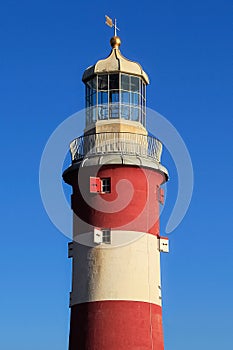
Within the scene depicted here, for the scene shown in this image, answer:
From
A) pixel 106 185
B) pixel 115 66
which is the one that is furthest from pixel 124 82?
pixel 106 185

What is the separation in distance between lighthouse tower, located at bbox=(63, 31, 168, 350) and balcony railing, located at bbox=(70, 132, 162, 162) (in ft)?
0.11

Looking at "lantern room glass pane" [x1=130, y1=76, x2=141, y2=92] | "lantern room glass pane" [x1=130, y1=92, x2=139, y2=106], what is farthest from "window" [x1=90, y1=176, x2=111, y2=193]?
"lantern room glass pane" [x1=130, y1=76, x2=141, y2=92]

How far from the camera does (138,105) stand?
28.6m

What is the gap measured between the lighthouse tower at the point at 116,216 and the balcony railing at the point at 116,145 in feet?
0.11

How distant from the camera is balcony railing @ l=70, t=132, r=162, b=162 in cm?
2734

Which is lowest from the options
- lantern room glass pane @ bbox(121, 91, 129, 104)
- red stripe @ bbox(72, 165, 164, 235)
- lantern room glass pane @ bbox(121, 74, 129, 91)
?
red stripe @ bbox(72, 165, 164, 235)

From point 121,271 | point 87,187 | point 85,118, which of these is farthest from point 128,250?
point 85,118

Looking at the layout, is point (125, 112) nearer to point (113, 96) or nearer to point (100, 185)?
point (113, 96)

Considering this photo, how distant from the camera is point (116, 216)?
1048 inches

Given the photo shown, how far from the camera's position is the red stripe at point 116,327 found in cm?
2541

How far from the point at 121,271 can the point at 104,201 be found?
2393 mm

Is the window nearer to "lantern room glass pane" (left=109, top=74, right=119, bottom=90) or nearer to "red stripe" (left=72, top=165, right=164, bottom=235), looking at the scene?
"red stripe" (left=72, top=165, right=164, bottom=235)

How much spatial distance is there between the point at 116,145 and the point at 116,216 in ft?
8.00

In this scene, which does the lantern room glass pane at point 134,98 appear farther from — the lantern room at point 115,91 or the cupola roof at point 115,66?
the cupola roof at point 115,66
